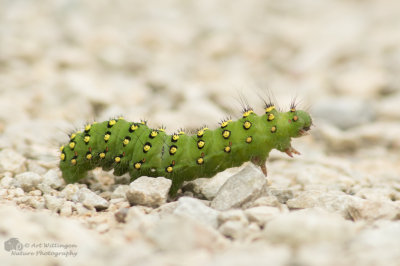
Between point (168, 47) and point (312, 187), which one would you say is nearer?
point (312, 187)

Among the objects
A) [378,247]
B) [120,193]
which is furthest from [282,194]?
[378,247]

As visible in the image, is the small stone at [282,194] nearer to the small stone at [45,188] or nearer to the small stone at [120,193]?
the small stone at [120,193]

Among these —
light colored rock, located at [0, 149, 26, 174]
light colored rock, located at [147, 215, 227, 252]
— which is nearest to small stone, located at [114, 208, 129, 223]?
light colored rock, located at [147, 215, 227, 252]

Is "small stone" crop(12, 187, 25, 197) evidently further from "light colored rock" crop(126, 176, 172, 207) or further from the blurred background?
the blurred background

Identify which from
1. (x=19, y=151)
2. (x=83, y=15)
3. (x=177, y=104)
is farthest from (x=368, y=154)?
(x=83, y=15)

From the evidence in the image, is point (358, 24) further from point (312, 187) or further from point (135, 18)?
point (312, 187)

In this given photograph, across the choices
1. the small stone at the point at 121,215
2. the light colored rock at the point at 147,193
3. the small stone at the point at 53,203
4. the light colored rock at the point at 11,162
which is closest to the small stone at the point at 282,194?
the light colored rock at the point at 147,193
